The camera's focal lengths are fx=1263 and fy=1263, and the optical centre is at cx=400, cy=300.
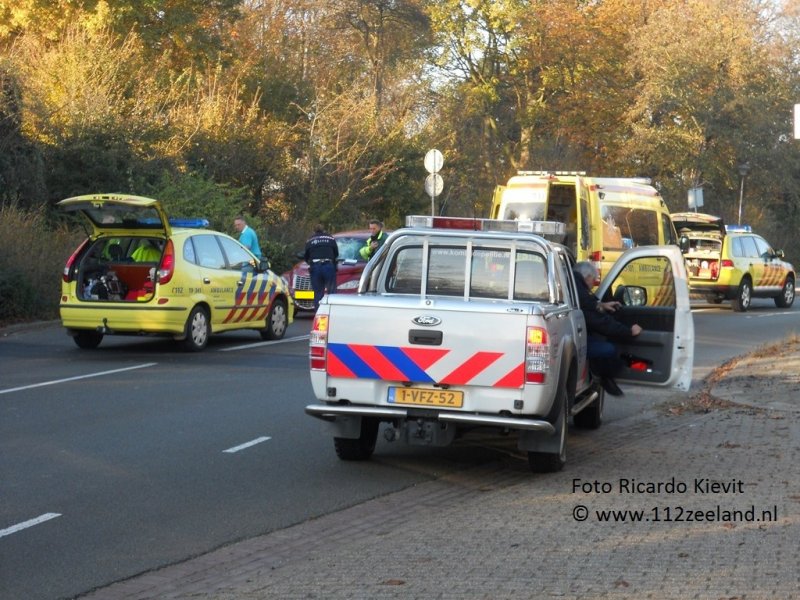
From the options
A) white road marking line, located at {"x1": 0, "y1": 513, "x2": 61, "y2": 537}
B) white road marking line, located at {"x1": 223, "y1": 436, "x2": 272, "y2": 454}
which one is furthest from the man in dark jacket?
white road marking line, located at {"x1": 0, "y1": 513, "x2": 61, "y2": 537}

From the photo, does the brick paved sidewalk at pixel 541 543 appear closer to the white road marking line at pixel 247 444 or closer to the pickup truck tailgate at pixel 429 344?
the pickup truck tailgate at pixel 429 344

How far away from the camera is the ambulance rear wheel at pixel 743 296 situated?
28.4 metres

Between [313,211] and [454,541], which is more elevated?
[313,211]

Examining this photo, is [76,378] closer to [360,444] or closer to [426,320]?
[360,444]

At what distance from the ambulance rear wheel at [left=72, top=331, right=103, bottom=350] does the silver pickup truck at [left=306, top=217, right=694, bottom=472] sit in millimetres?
8304

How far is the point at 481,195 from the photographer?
52719 mm

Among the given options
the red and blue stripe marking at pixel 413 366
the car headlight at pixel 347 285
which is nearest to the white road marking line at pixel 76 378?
the red and blue stripe marking at pixel 413 366

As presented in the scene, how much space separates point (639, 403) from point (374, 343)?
5981mm

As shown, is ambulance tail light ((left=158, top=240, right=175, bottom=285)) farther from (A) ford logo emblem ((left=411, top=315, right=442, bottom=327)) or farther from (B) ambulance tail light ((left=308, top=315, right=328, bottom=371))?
(A) ford logo emblem ((left=411, top=315, right=442, bottom=327))

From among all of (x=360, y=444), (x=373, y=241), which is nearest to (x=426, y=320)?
(x=360, y=444)

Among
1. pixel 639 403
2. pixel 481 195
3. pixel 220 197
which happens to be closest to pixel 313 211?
pixel 220 197

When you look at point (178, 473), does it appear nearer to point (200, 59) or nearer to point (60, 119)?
point (60, 119)

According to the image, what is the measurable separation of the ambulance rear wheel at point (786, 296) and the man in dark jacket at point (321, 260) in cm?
1346

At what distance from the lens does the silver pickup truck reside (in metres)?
8.75
